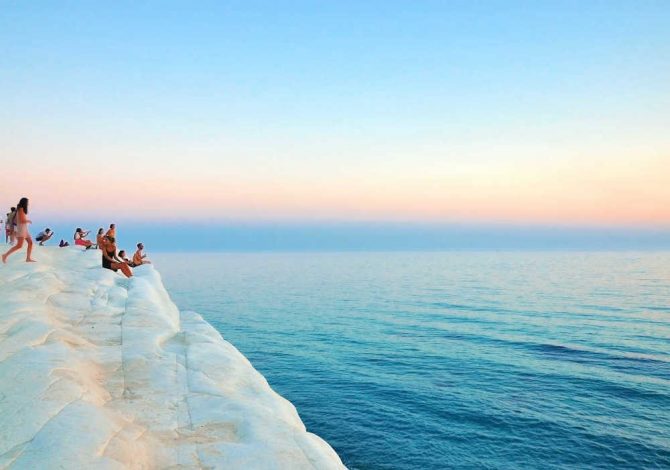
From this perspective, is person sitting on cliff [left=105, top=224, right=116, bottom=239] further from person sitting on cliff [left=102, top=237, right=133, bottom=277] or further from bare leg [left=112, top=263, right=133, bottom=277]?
bare leg [left=112, top=263, right=133, bottom=277]

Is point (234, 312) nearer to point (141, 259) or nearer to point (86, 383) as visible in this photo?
point (141, 259)

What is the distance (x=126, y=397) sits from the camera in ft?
33.3

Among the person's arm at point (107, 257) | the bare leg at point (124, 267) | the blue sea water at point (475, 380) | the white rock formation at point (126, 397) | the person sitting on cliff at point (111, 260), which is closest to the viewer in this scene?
the white rock formation at point (126, 397)

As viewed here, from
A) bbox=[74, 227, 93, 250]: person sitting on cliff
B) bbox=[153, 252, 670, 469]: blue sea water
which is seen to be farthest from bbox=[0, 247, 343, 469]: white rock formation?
bbox=[74, 227, 93, 250]: person sitting on cliff

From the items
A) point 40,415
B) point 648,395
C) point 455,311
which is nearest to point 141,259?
point 40,415

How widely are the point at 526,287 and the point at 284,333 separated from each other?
69.8 metres

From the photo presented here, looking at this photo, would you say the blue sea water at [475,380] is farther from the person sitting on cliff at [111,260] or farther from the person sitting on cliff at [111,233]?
the person sitting on cliff at [111,233]

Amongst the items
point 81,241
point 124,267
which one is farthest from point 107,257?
point 81,241

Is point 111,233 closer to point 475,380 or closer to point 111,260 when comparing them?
point 111,260

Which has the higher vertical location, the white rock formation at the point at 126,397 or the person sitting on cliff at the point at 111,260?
the person sitting on cliff at the point at 111,260

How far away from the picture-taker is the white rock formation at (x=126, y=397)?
7.63 meters

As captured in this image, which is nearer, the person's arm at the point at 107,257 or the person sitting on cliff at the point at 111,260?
the person sitting on cliff at the point at 111,260

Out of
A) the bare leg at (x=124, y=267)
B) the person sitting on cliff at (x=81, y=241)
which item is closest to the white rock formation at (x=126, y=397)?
the bare leg at (x=124, y=267)

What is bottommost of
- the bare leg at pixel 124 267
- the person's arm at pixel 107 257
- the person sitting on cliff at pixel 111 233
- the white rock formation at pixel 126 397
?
the white rock formation at pixel 126 397
